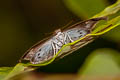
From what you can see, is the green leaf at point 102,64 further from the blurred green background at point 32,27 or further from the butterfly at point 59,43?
the butterfly at point 59,43

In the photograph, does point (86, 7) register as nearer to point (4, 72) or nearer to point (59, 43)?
point (59, 43)

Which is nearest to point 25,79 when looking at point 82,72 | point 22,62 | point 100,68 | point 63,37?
point 82,72

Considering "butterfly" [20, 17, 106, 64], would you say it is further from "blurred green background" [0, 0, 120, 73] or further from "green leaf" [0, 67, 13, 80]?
"blurred green background" [0, 0, 120, 73]

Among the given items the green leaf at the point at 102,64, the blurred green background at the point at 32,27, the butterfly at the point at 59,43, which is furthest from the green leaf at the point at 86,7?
the butterfly at the point at 59,43

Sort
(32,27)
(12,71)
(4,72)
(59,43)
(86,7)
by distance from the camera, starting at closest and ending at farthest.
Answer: (12,71)
(4,72)
(59,43)
(86,7)
(32,27)

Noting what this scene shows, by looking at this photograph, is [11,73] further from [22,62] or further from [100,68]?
[100,68]

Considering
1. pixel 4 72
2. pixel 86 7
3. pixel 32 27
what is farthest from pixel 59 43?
pixel 32 27
